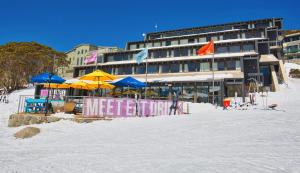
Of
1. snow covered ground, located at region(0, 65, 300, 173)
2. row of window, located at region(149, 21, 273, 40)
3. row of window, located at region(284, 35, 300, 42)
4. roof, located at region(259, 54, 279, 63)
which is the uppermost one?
row of window, located at region(284, 35, 300, 42)

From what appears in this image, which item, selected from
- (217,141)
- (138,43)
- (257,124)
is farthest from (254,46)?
(217,141)

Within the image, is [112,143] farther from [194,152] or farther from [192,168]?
[192,168]

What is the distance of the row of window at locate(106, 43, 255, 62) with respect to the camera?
38.9 m

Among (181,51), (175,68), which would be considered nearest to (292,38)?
(181,51)

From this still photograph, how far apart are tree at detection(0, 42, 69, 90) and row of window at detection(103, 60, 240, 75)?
1515 cm

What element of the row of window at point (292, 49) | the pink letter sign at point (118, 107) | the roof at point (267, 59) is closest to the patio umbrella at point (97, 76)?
the pink letter sign at point (118, 107)

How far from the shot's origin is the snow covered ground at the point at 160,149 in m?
5.70

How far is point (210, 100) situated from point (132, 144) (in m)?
22.2

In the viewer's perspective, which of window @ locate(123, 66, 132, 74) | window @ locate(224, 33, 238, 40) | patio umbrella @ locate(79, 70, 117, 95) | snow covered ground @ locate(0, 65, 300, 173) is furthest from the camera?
window @ locate(123, 66, 132, 74)

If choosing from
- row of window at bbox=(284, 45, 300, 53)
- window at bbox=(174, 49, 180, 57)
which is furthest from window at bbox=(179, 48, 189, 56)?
row of window at bbox=(284, 45, 300, 53)

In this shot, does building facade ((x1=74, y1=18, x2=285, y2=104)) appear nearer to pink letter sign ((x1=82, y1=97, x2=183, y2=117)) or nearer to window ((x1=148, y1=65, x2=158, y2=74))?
window ((x1=148, y1=65, x2=158, y2=74))

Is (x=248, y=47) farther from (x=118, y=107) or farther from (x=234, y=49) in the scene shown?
(x=118, y=107)

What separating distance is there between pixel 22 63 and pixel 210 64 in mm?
35666

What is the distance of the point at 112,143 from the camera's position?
8820 mm
